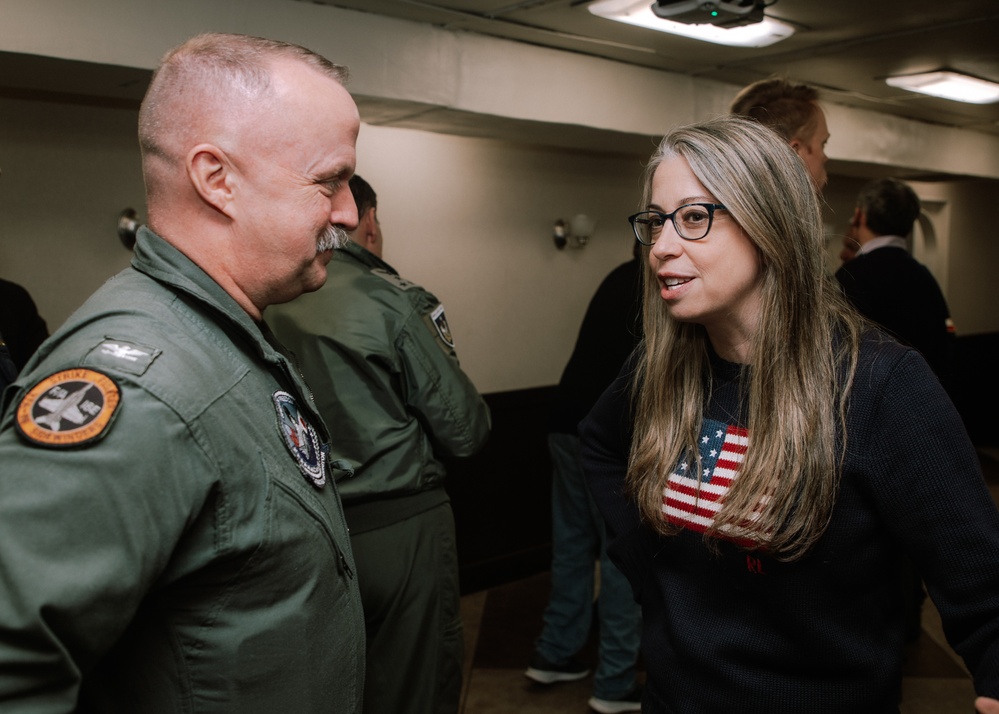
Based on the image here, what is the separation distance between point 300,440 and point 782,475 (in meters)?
0.72

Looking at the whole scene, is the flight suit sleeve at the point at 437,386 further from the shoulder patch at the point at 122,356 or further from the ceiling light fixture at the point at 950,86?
the ceiling light fixture at the point at 950,86

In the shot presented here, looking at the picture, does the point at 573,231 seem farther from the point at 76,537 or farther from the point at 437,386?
the point at 76,537

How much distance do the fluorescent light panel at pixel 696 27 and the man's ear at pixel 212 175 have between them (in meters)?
2.29

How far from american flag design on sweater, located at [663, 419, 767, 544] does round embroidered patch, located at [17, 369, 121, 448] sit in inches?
35.8

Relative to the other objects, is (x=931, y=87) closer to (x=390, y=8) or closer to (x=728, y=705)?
(x=390, y=8)

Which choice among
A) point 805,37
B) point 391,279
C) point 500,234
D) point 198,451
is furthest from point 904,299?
point 198,451

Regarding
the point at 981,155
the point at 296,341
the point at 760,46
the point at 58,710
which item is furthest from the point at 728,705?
the point at 981,155

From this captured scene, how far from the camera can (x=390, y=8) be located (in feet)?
10.1

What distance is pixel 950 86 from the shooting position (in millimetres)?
A: 4508

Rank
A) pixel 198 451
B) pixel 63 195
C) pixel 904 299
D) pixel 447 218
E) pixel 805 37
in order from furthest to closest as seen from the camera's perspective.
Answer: pixel 447 218 < pixel 805 37 < pixel 63 195 < pixel 904 299 < pixel 198 451

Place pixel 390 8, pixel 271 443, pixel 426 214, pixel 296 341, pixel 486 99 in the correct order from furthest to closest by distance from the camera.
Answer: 1. pixel 426 214
2. pixel 486 99
3. pixel 390 8
4. pixel 296 341
5. pixel 271 443

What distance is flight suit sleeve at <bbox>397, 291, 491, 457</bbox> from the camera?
2373 mm

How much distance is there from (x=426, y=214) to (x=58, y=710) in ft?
11.6

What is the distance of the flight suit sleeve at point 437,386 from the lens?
2.37 metres
